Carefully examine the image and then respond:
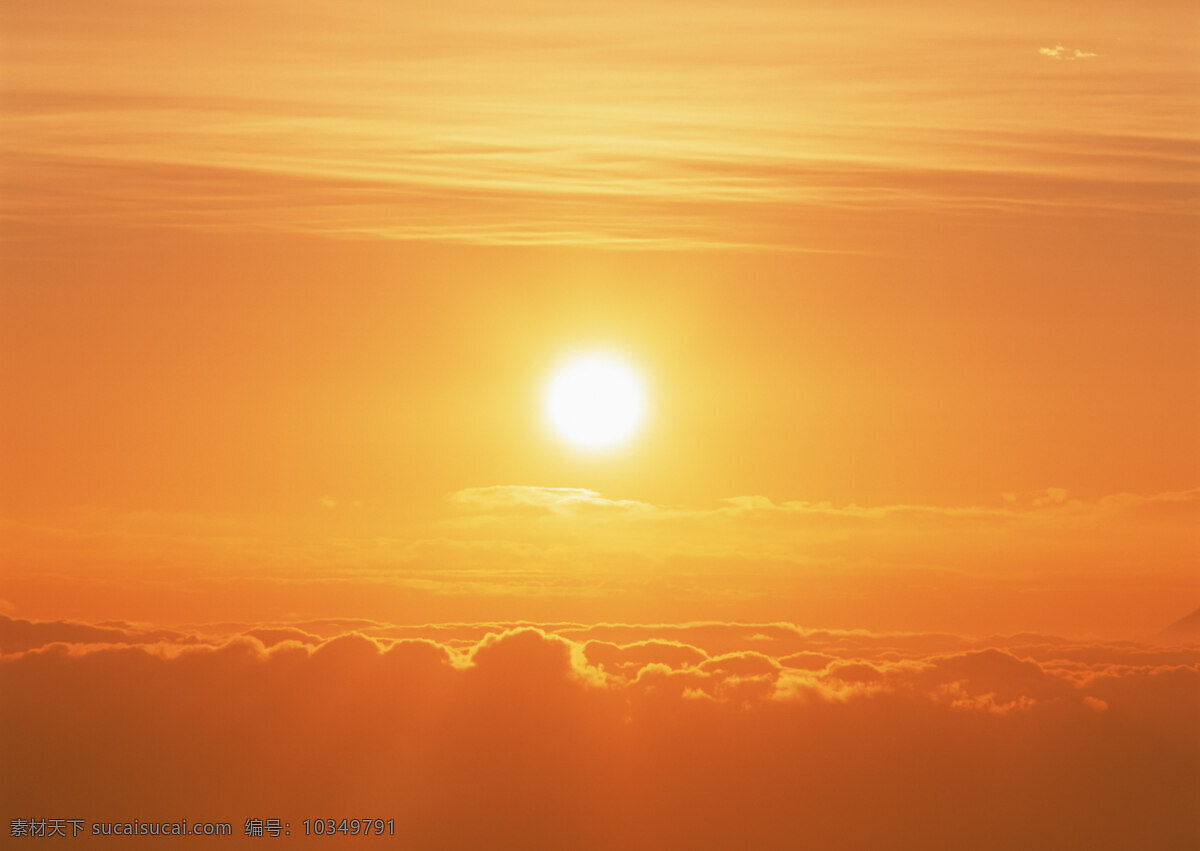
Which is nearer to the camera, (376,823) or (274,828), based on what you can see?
(274,828)

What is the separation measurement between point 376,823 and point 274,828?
1213 cm

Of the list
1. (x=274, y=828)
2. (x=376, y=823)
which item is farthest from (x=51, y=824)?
(x=376, y=823)

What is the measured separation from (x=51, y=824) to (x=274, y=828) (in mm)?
16258

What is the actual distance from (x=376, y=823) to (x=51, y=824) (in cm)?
2694

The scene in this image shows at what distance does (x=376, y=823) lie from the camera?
122 m

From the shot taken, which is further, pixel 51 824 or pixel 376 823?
pixel 376 823

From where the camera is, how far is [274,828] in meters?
112

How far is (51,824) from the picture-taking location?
10681cm

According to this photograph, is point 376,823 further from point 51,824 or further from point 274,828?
point 51,824
